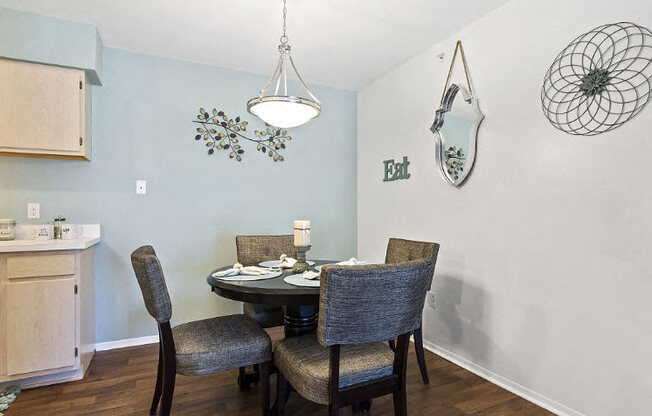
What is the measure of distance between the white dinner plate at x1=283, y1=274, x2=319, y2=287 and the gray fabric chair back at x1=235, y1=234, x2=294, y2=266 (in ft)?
2.69

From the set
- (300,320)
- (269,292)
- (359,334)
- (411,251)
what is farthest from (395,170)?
(359,334)

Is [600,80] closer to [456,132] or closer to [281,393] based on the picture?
[456,132]

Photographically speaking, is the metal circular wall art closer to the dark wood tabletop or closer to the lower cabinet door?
the dark wood tabletop

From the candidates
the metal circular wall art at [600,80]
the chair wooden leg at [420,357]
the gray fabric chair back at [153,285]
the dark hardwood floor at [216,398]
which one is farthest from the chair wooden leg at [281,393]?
the metal circular wall art at [600,80]

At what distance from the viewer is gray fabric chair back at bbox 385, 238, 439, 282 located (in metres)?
2.11

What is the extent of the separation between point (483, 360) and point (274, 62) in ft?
9.15

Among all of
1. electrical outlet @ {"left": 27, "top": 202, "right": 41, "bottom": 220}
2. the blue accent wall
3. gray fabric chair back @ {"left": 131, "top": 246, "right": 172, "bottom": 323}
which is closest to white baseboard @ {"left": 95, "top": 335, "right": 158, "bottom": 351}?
the blue accent wall

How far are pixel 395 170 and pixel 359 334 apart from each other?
207 cm

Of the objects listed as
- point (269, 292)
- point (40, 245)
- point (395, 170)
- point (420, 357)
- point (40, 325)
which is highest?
point (395, 170)

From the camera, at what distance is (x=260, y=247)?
265 centimetres

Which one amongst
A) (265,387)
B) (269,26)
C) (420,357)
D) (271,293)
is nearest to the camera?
(271,293)

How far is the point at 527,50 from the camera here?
206 centimetres

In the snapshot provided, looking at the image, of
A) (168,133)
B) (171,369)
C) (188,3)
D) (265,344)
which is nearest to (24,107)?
(168,133)

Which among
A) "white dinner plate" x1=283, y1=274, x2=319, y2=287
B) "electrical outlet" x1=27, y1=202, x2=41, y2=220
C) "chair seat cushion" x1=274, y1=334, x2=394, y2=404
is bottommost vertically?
"chair seat cushion" x1=274, y1=334, x2=394, y2=404
